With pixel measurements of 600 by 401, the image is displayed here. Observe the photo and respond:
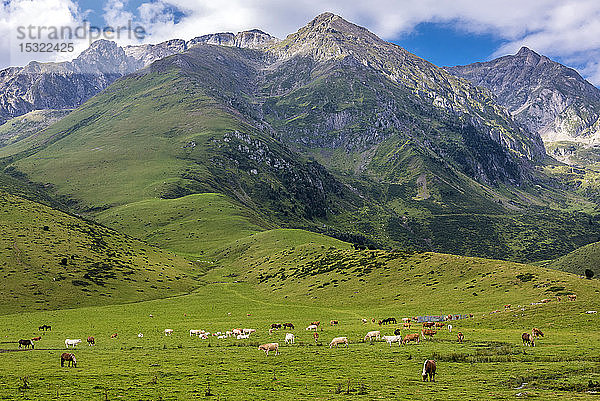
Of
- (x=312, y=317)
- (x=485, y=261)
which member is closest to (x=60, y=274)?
(x=312, y=317)

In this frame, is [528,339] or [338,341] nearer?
[528,339]

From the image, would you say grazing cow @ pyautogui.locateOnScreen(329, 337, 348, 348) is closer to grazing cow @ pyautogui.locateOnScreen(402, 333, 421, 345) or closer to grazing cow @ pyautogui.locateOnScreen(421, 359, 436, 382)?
grazing cow @ pyautogui.locateOnScreen(402, 333, 421, 345)

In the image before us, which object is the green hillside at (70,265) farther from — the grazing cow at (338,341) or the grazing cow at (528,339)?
the grazing cow at (528,339)

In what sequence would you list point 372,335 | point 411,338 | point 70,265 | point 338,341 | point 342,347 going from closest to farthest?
point 342,347 < point 338,341 < point 411,338 < point 372,335 < point 70,265

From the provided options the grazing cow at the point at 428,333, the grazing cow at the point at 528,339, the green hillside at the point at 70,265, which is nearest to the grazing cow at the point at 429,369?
the grazing cow at the point at 528,339

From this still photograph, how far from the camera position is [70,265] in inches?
5192

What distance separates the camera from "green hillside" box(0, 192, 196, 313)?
112125mm

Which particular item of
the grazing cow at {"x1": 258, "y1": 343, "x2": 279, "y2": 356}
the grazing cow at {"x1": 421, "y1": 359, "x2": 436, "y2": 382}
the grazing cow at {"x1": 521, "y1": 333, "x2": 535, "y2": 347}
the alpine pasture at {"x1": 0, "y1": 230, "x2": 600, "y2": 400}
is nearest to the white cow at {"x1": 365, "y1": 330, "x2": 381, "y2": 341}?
the alpine pasture at {"x1": 0, "y1": 230, "x2": 600, "y2": 400}

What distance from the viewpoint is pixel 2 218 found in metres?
154

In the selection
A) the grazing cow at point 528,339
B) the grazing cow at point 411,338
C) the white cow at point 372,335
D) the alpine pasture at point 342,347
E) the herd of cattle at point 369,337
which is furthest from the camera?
the white cow at point 372,335

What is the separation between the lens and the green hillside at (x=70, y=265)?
112125 millimetres

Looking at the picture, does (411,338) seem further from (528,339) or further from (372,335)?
(528,339)

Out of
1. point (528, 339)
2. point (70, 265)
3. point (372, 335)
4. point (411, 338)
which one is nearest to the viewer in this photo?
point (528, 339)

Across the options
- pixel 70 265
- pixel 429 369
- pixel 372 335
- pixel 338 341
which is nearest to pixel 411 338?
pixel 372 335
